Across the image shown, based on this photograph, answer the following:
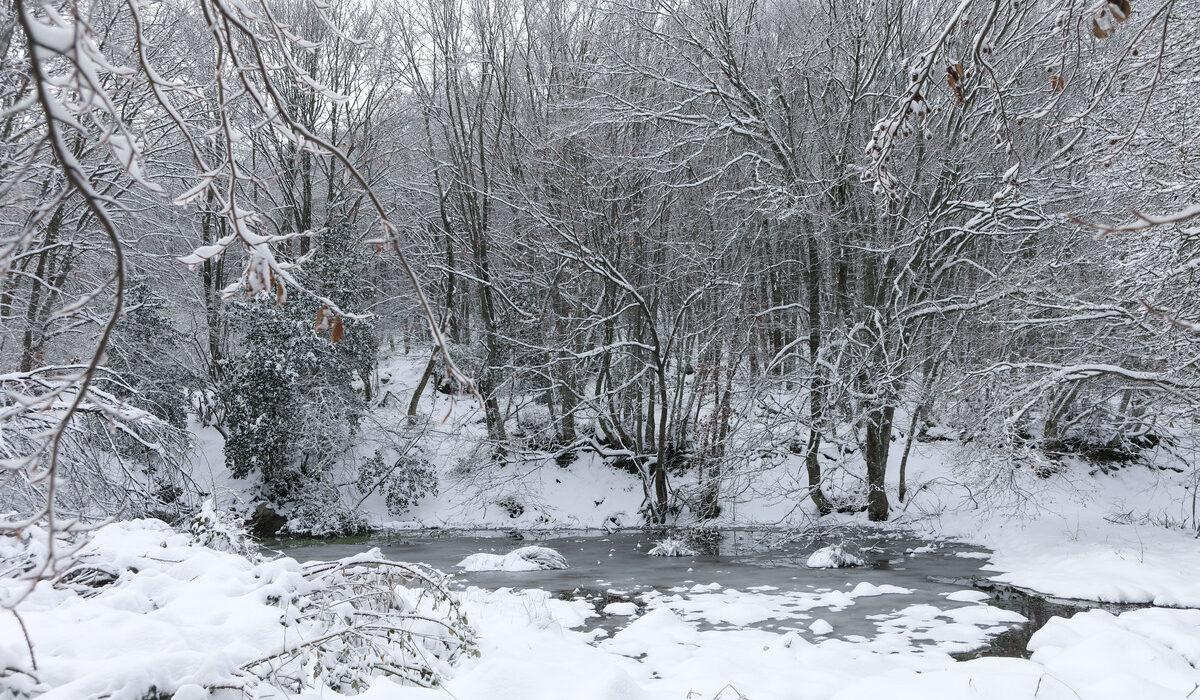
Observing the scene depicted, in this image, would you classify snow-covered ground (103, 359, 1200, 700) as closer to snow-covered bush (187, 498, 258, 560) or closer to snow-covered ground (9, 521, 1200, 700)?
snow-covered ground (9, 521, 1200, 700)

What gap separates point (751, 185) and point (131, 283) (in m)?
13.0

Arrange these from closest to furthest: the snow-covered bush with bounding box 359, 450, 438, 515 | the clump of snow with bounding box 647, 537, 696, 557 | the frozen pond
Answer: the frozen pond
the clump of snow with bounding box 647, 537, 696, 557
the snow-covered bush with bounding box 359, 450, 438, 515

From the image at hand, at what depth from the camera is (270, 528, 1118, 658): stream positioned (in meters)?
7.33

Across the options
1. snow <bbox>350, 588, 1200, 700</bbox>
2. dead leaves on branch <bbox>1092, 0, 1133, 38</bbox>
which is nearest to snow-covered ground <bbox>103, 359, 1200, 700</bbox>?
snow <bbox>350, 588, 1200, 700</bbox>

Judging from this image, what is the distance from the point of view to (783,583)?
9898mm

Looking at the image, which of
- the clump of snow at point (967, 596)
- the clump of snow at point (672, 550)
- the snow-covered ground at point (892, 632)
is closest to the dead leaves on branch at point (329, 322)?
the snow-covered ground at point (892, 632)

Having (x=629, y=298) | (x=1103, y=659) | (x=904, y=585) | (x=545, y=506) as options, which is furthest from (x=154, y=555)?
(x=629, y=298)

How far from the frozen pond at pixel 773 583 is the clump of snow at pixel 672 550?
21cm

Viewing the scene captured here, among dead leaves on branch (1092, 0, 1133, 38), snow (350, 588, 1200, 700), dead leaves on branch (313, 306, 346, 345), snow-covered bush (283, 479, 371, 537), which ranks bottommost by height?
snow-covered bush (283, 479, 371, 537)

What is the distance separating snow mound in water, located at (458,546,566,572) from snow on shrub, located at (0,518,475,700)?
6261mm

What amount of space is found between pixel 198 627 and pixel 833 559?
959 centimetres

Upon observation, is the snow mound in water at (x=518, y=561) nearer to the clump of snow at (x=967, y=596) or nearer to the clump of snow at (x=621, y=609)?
the clump of snow at (x=621, y=609)

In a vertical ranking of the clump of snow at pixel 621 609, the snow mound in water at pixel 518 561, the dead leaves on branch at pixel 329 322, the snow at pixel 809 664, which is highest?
the dead leaves on branch at pixel 329 322

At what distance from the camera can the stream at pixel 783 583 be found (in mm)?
7328
